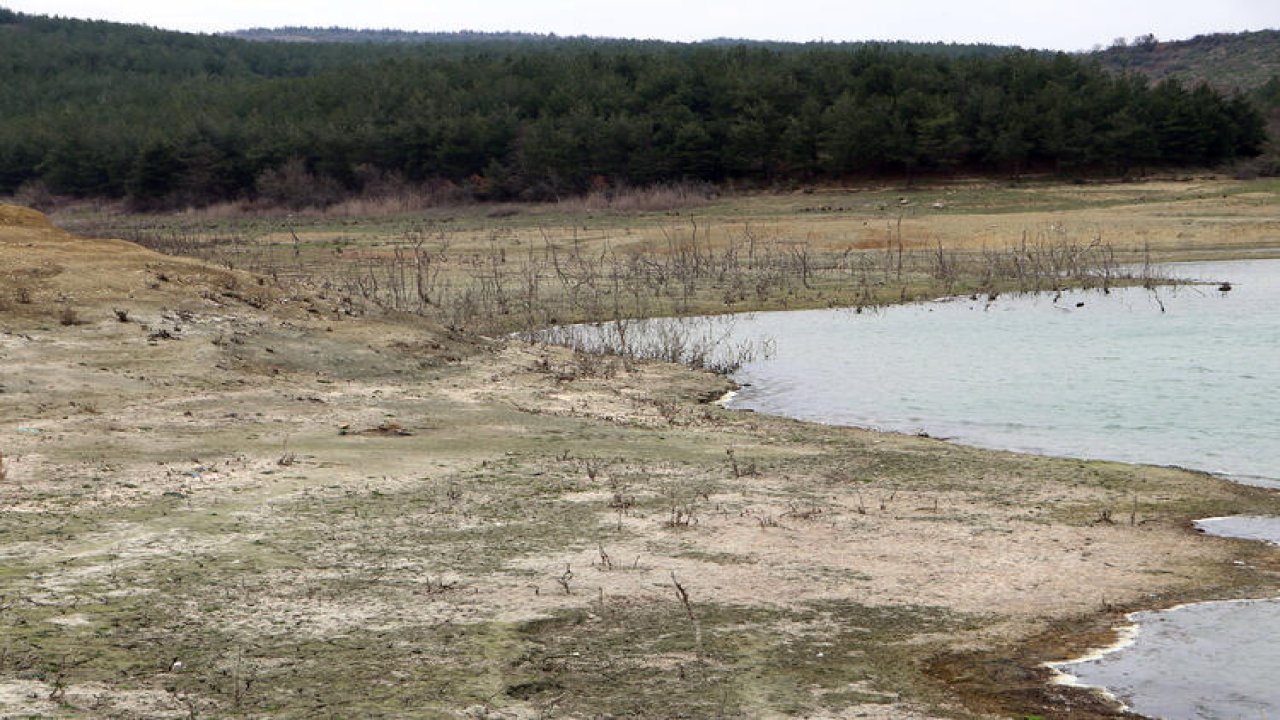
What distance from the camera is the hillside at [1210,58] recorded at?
107 meters

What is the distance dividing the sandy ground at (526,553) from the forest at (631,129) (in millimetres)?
41229

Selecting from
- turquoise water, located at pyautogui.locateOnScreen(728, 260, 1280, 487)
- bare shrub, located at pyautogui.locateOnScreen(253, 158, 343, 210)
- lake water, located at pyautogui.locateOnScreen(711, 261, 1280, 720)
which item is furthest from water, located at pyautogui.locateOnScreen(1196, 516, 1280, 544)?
bare shrub, located at pyautogui.locateOnScreen(253, 158, 343, 210)

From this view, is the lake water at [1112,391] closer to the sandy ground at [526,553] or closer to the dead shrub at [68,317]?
the sandy ground at [526,553]


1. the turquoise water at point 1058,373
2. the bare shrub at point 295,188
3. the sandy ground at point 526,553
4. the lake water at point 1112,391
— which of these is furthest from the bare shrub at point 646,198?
the sandy ground at point 526,553

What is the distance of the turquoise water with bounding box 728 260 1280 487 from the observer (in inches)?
587

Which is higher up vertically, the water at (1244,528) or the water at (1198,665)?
the water at (1198,665)

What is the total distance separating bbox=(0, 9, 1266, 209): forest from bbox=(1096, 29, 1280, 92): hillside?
4441 centimetres

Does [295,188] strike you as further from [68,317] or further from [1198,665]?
[1198,665]

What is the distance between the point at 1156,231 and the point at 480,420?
2614 cm

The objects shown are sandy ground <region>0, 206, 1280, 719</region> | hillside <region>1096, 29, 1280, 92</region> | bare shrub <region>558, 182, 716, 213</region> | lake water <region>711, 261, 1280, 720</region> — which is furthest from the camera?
hillside <region>1096, 29, 1280, 92</region>

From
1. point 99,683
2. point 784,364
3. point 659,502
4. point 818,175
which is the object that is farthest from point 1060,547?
point 818,175

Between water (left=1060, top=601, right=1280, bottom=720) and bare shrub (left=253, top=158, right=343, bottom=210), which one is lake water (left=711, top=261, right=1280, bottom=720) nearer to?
water (left=1060, top=601, right=1280, bottom=720)

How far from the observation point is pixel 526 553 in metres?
9.36

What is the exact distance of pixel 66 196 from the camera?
69688 mm
